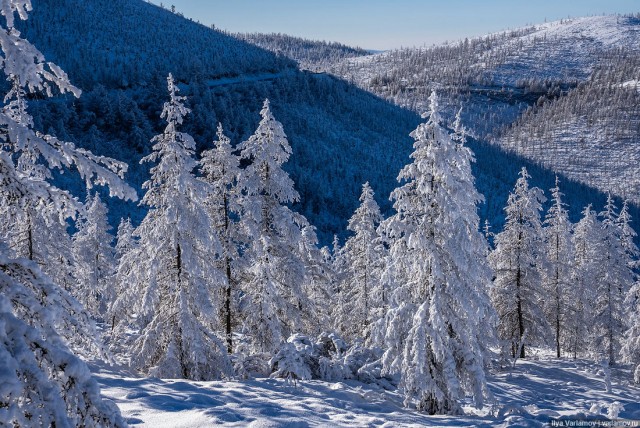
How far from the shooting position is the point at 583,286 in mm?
36219

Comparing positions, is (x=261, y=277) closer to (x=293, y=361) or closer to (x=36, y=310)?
(x=293, y=361)

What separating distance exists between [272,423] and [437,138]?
862 centimetres

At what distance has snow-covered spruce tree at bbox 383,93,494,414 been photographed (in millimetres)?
13203

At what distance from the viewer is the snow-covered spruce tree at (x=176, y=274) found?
1496 cm

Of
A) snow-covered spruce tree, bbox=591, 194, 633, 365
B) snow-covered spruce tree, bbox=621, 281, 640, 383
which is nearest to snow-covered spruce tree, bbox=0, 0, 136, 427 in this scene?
snow-covered spruce tree, bbox=621, 281, 640, 383

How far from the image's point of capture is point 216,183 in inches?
729

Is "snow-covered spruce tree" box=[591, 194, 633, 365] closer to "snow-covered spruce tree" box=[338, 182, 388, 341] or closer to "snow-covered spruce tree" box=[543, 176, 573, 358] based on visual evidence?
"snow-covered spruce tree" box=[543, 176, 573, 358]

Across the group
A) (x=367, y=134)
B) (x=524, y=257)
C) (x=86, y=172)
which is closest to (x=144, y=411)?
(x=86, y=172)

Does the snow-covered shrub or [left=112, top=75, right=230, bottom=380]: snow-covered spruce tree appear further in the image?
[left=112, top=75, right=230, bottom=380]: snow-covered spruce tree

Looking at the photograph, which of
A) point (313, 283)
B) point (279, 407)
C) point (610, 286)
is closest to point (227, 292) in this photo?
point (313, 283)

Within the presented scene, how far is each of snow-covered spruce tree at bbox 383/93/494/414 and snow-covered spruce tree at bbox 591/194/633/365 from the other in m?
24.2

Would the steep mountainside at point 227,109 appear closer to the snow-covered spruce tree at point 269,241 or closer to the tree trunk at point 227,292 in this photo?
the tree trunk at point 227,292

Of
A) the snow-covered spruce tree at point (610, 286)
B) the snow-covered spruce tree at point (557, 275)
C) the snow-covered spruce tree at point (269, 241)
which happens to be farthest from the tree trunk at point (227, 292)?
the snow-covered spruce tree at point (610, 286)

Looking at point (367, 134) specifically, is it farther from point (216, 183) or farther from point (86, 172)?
point (86, 172)
